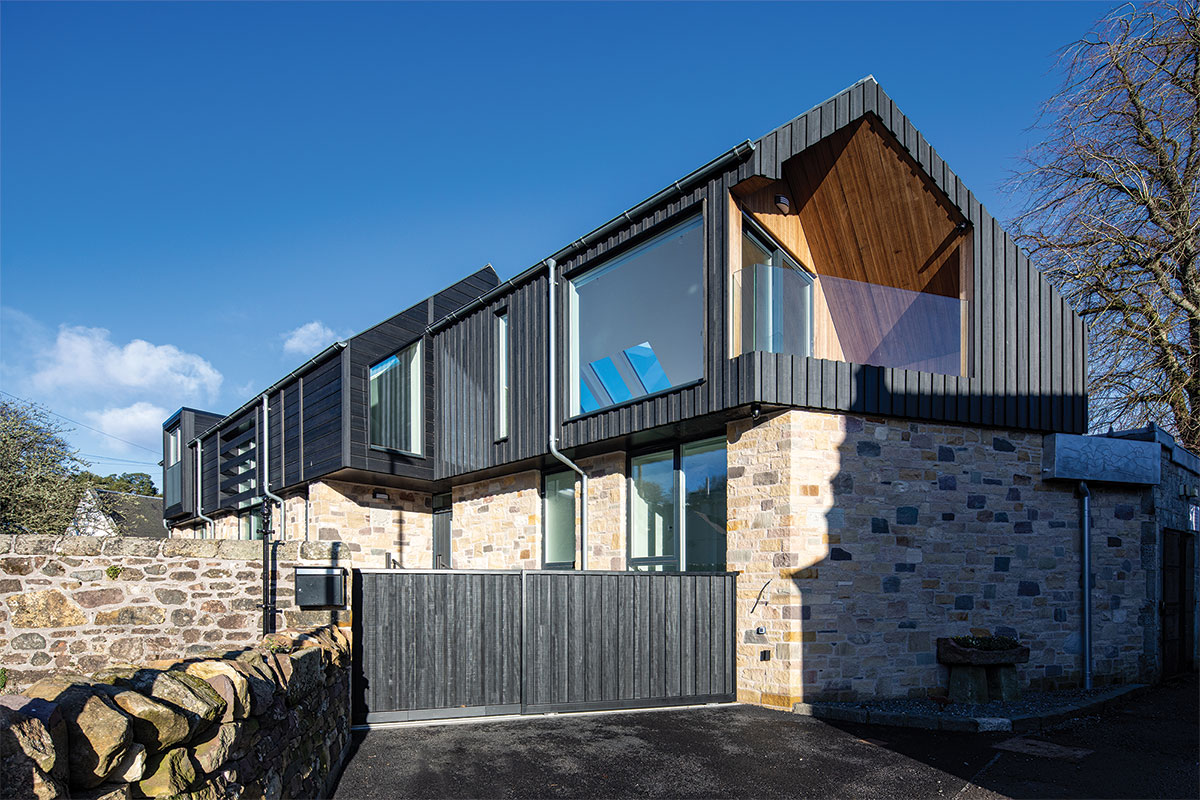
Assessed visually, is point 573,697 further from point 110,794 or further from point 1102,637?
point 1102,637

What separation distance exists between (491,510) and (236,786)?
34.2 ft

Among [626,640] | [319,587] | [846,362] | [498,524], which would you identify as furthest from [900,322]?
[319,587]

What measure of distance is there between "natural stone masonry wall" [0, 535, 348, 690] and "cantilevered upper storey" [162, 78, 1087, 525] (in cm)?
422

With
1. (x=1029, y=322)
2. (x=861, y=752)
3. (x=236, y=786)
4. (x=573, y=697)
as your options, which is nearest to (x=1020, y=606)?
(x=1029, y=322)

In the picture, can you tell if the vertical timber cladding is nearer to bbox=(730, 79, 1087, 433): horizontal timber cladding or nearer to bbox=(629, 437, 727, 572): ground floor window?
bbox=(629, 437, 727, 572): ground floor window

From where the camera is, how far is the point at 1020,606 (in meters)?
9.41

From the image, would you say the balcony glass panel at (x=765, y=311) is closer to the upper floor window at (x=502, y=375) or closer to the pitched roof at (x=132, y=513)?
the upper floor window at (x=502, y=375)

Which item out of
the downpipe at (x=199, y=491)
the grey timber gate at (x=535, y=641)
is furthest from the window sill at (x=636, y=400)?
the downpipe at (x=199, y=491)

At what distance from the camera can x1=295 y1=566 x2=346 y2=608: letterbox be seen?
22.2 feet

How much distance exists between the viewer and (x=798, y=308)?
29.5ft

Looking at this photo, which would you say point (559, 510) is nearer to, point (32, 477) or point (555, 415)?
point (555, 415)

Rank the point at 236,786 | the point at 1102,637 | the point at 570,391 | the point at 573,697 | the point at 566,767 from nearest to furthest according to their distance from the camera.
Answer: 1. the point at 236,786
2. the point at 566,767
3. the point at 573,697
4. the point at 1102,637
5. the point at 570,391

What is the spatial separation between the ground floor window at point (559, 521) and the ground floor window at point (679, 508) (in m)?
1.49

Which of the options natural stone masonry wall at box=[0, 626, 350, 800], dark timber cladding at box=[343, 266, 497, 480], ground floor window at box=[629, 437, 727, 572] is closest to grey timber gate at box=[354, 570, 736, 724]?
ground floor window at box=[629, 437, 727, 572]
